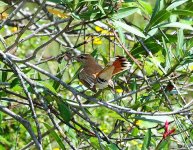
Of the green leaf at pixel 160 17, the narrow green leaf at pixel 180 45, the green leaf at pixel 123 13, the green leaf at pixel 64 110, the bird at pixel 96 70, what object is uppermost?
the green leaf at pixel 123 13

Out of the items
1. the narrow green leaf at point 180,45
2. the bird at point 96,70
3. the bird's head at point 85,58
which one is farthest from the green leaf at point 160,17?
the bird's head at point 85,58

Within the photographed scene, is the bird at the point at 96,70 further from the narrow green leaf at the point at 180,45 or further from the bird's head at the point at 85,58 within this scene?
the narrow green leaf at the point at 180,45

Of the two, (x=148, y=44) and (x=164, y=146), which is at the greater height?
(x=148, y=44)

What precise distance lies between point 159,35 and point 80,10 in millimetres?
440


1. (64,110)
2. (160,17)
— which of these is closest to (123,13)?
(160,17)

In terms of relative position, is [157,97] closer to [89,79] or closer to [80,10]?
[89,79]

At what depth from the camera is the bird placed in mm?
2001

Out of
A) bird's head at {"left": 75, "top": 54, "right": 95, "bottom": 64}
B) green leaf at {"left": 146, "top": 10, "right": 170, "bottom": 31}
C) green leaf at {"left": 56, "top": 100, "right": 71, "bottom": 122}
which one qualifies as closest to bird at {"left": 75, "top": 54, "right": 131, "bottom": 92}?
bird's head at {"left": 75, "top": 54, "right": 95, "bottom": 64}

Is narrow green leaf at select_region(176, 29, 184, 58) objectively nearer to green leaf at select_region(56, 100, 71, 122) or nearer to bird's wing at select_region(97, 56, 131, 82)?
bird's wing at select_region(97, 56, 131, 82)

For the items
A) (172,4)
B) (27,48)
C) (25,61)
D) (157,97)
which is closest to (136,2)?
(172,4)

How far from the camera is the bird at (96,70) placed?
2001 millimetres

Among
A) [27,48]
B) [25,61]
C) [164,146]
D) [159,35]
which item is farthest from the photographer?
[27,48]

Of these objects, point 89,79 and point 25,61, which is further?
point 89,79

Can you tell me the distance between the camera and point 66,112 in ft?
7.50
